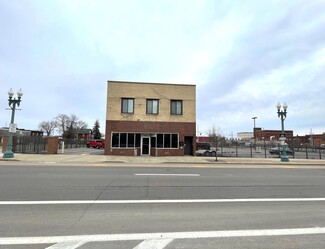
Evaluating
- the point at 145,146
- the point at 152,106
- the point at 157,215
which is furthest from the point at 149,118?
the point at 157,215

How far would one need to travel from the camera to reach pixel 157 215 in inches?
278

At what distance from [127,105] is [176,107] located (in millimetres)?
5683

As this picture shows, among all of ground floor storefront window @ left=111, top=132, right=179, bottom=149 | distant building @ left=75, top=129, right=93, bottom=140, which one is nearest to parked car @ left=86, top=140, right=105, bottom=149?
ground floor storefront window @ left=111, top=132, right=179, bottom=149

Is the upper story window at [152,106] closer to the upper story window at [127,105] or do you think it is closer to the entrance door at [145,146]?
the upper story window at [127,105]

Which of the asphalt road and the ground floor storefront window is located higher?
the ground floor storefront window

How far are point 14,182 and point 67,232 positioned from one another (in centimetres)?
709

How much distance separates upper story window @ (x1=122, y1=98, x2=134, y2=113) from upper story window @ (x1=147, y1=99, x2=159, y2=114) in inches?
76.3

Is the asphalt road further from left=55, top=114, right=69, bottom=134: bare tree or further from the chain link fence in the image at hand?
left=55, top=114, right=69, bottom=134: bare tree

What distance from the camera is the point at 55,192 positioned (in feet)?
31.7

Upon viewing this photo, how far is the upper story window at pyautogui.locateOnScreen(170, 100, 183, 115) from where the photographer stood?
34000mm

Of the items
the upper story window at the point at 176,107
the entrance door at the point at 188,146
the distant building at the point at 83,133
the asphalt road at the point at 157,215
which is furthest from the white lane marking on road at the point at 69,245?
the distant building at the point at 83,133

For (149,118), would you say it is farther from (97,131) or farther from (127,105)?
(97,131)

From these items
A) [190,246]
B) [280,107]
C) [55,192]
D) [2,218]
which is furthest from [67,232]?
[280,107]

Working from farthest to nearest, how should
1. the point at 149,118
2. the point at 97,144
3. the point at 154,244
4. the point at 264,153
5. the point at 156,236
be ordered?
1. the point at 97,144
2. the point at 264,153
3. the point at 149,118
4. the point at 156,236
5. the point at 154,244
